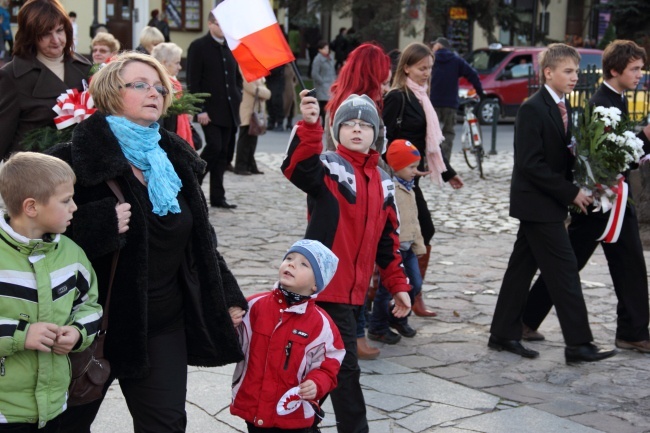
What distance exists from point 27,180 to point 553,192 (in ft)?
A: 12.5

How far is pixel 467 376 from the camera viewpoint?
617 cm

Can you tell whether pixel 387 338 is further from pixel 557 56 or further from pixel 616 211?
pixel 557 56

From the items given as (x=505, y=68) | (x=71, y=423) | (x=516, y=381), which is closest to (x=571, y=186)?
(x=516, y=381)

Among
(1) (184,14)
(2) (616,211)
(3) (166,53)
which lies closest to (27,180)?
(2) (616,211)

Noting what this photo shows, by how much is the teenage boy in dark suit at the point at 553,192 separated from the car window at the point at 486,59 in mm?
19420

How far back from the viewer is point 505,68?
25.2 m

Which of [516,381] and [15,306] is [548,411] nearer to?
[516,381]

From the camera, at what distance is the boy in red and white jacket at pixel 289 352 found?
3830 millimetres

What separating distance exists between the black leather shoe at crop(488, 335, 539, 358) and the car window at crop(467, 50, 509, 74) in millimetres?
19442

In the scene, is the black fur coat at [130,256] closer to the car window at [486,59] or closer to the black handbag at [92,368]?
the black handbag at [92,368]

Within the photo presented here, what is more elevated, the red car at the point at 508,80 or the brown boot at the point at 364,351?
the red car at the point at 508,80

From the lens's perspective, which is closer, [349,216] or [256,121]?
[349,216]

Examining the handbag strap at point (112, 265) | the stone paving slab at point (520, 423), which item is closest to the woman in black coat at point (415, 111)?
the stone paving slab at point (520, 423)

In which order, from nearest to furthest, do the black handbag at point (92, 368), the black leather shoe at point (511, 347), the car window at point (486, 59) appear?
the black handbag at point (92, 368), the black leather shoe at point (511, 347), the car window at point (486, 59)
